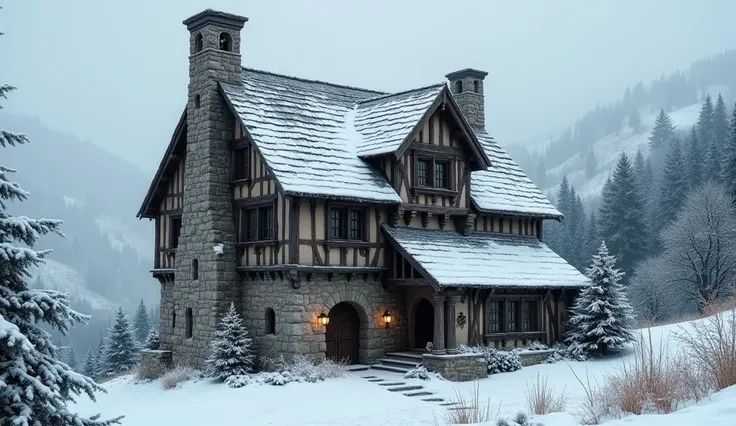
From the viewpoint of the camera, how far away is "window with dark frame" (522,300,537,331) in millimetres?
29219

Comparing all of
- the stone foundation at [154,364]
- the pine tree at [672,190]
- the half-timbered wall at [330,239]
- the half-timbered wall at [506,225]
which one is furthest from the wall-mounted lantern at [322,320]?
the pine tree at [672,190]

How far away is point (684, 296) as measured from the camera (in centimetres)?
4834

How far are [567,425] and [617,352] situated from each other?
698 inches

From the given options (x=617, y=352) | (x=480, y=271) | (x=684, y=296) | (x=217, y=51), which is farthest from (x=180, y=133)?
(x=684, y=296)

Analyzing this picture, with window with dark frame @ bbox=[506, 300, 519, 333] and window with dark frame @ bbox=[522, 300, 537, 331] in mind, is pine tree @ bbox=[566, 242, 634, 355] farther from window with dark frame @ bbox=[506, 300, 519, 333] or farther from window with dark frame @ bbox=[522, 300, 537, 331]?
window with dark frame @ bbox=[506, 300, 519, 333]

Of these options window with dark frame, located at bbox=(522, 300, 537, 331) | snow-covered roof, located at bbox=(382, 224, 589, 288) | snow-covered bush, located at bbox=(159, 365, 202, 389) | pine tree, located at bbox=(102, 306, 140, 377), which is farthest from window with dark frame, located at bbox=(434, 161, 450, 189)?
pine tree, located at bbox=(102, 306, 140, 377)

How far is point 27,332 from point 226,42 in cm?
1871

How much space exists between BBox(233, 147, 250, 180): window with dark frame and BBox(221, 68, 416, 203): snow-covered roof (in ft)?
5.00

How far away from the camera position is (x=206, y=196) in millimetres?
26188

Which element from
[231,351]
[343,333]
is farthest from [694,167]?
[231,351]

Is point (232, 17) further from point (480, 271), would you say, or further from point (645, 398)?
point (645, 398)

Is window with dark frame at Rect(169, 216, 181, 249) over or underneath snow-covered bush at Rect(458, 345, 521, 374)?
over

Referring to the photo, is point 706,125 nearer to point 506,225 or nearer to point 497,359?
point 506,225

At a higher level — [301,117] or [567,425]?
[301,117]
